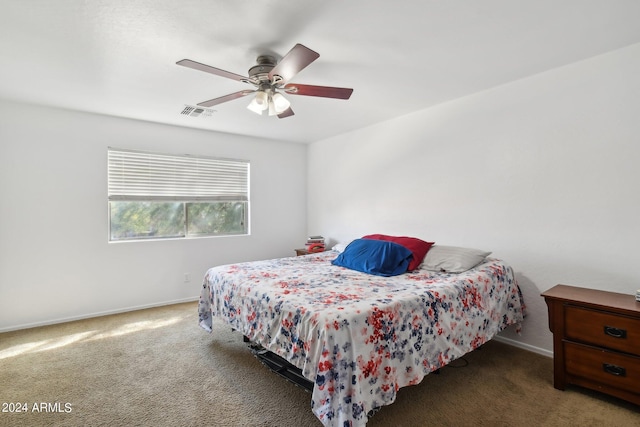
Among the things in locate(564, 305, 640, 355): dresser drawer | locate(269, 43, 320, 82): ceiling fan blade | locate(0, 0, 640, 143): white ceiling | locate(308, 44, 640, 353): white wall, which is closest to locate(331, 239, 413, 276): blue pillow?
locate(308, 44, 640, 353): white wall

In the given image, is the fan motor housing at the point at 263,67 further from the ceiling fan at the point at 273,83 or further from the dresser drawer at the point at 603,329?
the dresser drawer at the point at 603,329

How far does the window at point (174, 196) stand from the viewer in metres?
Result: 3.90

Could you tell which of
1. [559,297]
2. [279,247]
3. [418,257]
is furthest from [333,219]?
[559,297]

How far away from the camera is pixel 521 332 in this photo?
2.82 meters

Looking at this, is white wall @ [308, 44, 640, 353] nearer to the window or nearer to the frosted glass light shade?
the frosted glass light shade

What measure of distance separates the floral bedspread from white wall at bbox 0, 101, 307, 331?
4.74 feet

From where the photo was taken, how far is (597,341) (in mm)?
2051

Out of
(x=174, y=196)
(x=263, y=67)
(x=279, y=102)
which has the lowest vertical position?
(x=174, y=196)

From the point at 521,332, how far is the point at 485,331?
25.4 inches

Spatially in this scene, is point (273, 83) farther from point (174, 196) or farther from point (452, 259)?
point (174, 196)

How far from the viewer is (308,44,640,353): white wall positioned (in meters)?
2.33

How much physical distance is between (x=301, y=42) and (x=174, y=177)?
285 centimetres

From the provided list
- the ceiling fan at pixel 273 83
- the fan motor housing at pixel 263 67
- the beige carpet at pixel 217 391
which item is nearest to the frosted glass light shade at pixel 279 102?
the ceiling fan at pixel 273 83

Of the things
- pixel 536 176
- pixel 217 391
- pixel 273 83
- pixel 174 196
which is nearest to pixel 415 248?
pixel 536 176
